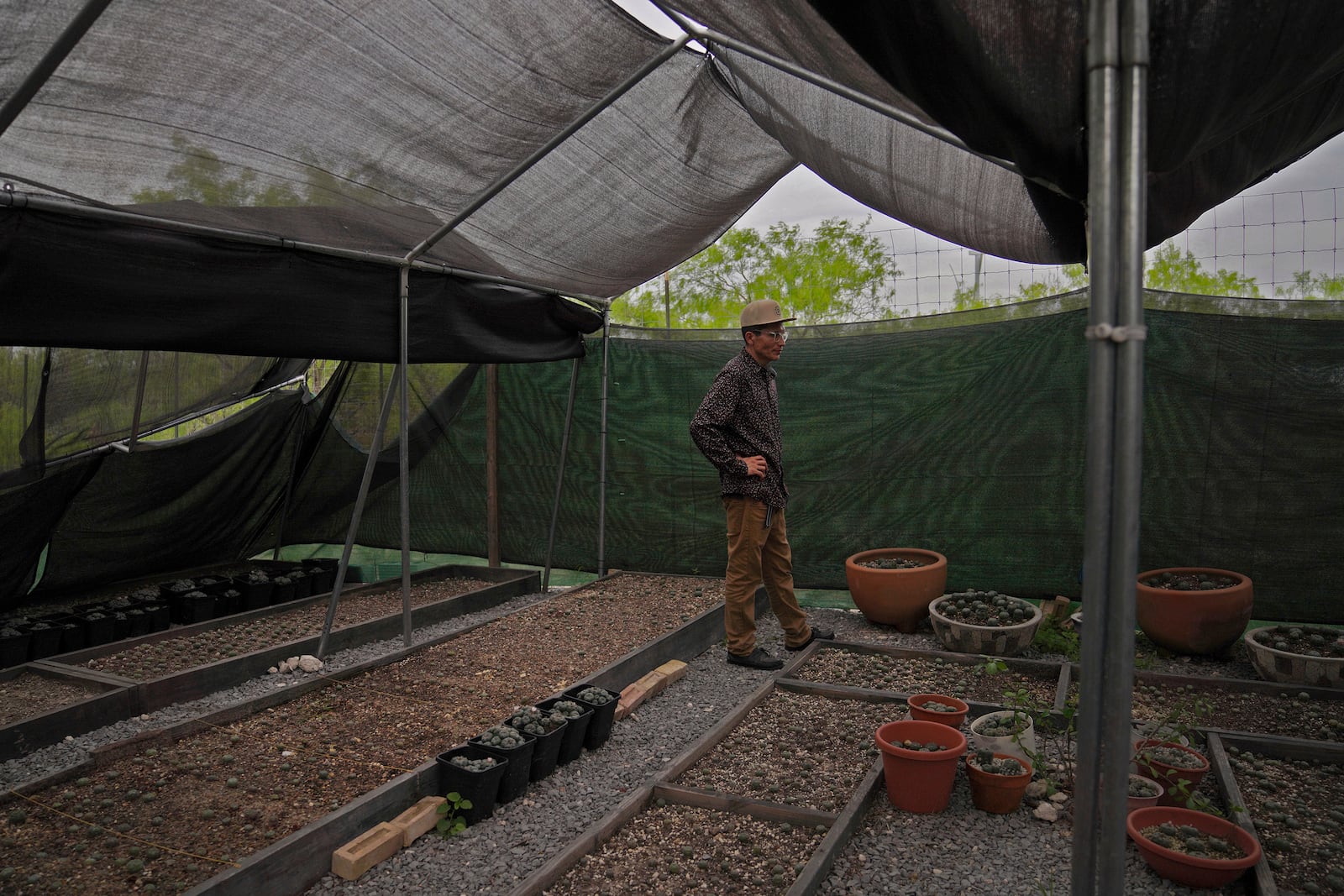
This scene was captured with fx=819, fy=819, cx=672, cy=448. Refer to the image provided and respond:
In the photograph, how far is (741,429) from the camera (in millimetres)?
3947

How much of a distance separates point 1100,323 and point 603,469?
4.66 metres

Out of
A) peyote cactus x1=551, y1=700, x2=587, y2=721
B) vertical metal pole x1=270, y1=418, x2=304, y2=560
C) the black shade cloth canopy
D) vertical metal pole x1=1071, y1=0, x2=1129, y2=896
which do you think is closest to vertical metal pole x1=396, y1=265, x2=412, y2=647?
the black shade cloth canopy

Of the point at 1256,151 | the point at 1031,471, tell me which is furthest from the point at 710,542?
the point at 1256,151

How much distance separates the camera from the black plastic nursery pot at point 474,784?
2551 millimetres

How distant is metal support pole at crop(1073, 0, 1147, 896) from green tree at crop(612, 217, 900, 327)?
50.6 ft

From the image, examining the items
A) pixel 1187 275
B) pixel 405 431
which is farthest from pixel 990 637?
pixel 1187 275

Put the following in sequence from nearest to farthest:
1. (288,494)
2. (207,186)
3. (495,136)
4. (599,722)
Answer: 1. (207,186)
2. (599,722)
3. (495,136)
4. (288,494)

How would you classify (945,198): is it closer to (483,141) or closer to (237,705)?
(483,141)

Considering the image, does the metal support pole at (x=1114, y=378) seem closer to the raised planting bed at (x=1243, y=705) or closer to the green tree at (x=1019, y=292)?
the raised planting bed at (x=1243, y=705)

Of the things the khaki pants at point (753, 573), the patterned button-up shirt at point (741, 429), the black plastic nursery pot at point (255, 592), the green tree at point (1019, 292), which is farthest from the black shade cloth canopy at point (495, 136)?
the green tree at point (1019, 292)

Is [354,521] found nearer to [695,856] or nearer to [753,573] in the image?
[753,573]

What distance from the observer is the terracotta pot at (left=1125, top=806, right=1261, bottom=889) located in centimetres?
207

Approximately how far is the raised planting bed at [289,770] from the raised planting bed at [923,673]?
74 cm

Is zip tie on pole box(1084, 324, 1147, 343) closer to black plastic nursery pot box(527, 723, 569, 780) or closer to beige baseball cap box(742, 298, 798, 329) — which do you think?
black plastic nursery pot box(527, 723, 569, 780)
